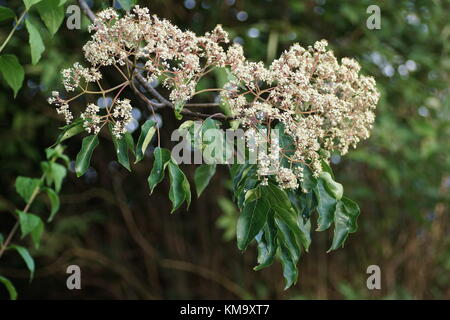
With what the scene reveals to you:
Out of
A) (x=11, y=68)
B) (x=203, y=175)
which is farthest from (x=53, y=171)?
(x=203, y=175)

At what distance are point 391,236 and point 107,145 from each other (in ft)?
4.14

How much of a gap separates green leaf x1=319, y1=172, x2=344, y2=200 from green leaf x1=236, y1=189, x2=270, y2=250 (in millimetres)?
92

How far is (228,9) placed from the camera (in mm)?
2271

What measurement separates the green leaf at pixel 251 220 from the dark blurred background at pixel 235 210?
4.54 ft

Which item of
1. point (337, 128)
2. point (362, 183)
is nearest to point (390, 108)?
point (362, 183)

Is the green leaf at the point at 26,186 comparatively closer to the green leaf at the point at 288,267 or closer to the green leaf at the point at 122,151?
the green leaf at the point at 122,151

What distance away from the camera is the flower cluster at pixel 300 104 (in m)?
0.78

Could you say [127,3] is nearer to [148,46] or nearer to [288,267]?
[148,46]

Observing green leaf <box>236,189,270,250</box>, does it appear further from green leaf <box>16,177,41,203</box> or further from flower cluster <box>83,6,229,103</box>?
green leaf <box>16,177,41,203</box>

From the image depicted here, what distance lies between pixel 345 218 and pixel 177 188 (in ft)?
0.85

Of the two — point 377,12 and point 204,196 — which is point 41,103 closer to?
point 204,196

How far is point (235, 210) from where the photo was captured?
215 cm

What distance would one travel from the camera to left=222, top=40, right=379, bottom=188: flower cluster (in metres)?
0.78

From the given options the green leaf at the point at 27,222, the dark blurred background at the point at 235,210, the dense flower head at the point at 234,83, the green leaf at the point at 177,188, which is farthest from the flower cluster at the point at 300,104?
the dark blurred background at the point at 235,210
